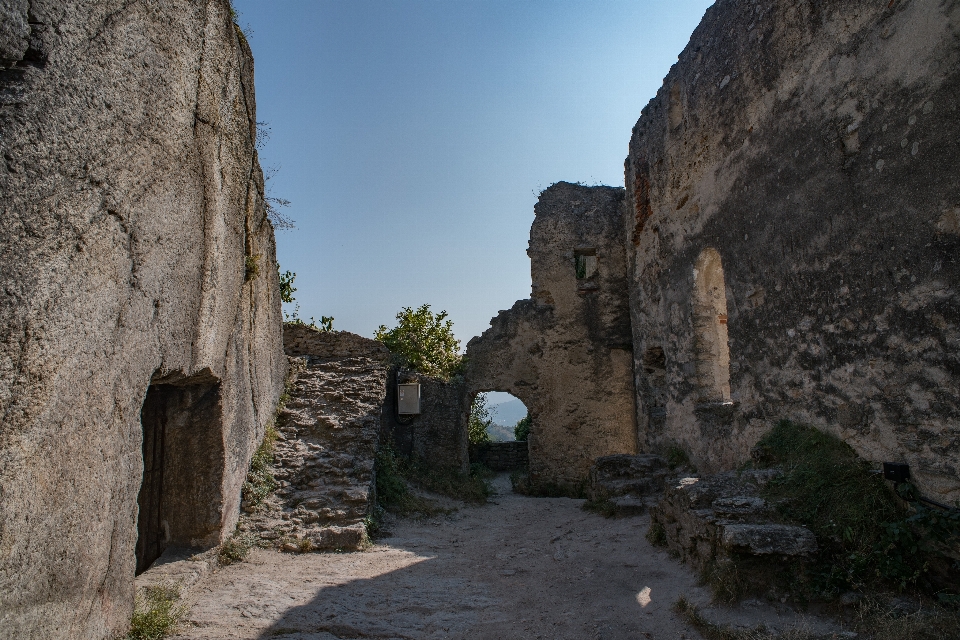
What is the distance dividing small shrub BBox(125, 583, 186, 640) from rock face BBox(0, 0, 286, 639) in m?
0.13

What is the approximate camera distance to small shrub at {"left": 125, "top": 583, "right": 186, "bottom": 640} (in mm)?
3336

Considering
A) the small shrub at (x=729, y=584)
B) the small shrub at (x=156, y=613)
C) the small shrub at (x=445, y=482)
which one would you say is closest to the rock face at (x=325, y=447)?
the small shrub at (x=445, y=482)

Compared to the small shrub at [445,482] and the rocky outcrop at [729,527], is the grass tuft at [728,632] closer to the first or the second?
the rocky outcrop at [729,527]

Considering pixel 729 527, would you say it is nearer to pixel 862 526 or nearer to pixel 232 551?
pixel 862 526

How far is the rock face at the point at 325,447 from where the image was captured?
557 centimetres

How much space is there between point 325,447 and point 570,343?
224 inches

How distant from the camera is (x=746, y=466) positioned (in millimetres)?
5871

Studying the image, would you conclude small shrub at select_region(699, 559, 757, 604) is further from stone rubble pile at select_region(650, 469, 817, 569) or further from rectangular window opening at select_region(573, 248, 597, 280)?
rectangular window opening at select_region(573, 248, 597, 280)

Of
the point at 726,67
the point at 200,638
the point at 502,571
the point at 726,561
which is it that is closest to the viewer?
the point at 200,638

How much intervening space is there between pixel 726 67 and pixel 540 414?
6.39 metres

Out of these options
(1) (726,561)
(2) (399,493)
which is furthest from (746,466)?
(2) (399,493)

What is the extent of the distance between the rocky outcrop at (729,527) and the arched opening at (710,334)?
7.63 feet

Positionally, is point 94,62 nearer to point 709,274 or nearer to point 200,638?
point 200,638

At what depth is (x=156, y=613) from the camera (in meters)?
3.43
